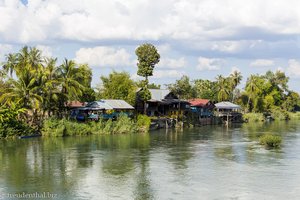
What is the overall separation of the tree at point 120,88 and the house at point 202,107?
1409 centimetres

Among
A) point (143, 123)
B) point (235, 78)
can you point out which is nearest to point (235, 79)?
point (235, 78)

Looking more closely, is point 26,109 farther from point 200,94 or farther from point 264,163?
point 200,94

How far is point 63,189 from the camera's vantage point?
2292cm

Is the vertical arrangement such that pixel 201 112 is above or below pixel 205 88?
below

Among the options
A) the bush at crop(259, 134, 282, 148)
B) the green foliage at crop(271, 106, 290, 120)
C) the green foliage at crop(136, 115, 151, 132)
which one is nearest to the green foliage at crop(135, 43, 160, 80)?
the green foliage at crop(136, 115, 151, 132)

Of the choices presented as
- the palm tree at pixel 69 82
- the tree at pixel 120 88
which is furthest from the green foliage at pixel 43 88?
the tree at pixel 120 88

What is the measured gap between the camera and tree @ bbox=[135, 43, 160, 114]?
62.7m

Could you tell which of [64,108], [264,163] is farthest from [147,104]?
[264,163]

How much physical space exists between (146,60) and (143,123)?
10.8 meters

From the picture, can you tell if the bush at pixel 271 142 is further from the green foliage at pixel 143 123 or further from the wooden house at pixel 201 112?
the wooden house at pixel 201 112

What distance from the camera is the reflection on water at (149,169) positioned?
22.4m

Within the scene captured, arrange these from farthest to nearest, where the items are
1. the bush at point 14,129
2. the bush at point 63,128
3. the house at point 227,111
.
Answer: the house at point 227,111, the bush at point 63,128, the bush at point 14,129

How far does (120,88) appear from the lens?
62.3m

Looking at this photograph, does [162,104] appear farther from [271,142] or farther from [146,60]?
[271,142]
